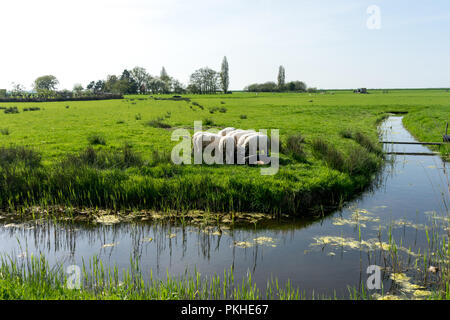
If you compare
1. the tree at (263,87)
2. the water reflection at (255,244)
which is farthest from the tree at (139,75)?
the water reflection at (255,244)

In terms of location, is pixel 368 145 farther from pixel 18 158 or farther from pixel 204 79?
pixel 204 79

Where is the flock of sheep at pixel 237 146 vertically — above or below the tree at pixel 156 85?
below

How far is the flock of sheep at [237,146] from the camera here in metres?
12.7

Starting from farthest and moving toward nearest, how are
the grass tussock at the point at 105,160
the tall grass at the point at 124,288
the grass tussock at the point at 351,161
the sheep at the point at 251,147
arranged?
1. the sheep at the point at 251,147
2. the grass tussock at the point at 351,161
3. the grass tussock at the point at 105,160
4. the tall grass at the point at 124,288

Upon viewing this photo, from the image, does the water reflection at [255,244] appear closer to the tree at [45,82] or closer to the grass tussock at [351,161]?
the grass tussock at [351,161]

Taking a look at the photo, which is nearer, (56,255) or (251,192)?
(56,255)

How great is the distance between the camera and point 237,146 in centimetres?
1294

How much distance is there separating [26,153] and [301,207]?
10770 millimetres

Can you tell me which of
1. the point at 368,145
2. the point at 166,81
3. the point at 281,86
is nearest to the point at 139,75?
the point at 166,81

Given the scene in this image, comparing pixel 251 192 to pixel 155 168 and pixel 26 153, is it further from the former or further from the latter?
pixel 26 153

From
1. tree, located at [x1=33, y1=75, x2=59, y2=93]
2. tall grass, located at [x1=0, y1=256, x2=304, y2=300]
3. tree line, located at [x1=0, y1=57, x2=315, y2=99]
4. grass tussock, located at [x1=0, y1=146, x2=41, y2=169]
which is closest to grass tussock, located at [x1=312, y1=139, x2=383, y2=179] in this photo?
tall grass, located at [x1=0, y1=256, x2=304, y2=300]

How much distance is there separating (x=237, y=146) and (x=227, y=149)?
16.7 inches
